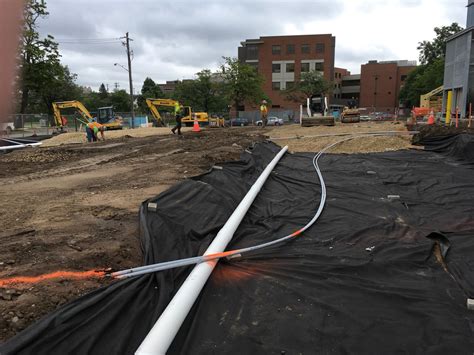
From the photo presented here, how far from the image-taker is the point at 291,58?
249ft

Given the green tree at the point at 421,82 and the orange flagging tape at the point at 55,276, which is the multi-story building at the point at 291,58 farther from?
the orange flagging tape at the point at 55,276

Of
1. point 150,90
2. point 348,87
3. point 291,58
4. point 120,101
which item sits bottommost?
point 120,101

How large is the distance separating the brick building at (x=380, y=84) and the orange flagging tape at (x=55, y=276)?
90.3 m

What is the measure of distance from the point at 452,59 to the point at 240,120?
27973mm

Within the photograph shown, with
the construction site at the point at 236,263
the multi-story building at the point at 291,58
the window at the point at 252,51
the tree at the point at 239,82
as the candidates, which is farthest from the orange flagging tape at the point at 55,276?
the window at the point at 252,51

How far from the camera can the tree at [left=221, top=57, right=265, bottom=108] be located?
5728 centimetres

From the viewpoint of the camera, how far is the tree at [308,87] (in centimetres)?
6594

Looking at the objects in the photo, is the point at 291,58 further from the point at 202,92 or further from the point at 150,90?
the point at 150,90

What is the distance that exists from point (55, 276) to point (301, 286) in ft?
7.20

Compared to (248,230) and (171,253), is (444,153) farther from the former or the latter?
(171,253)

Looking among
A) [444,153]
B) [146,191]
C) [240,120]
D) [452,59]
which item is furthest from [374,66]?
[146,191]

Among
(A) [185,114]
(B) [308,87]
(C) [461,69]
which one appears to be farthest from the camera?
(B) [308,87]

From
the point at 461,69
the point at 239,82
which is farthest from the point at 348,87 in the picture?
the point at 461,69

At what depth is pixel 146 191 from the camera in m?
7.15
